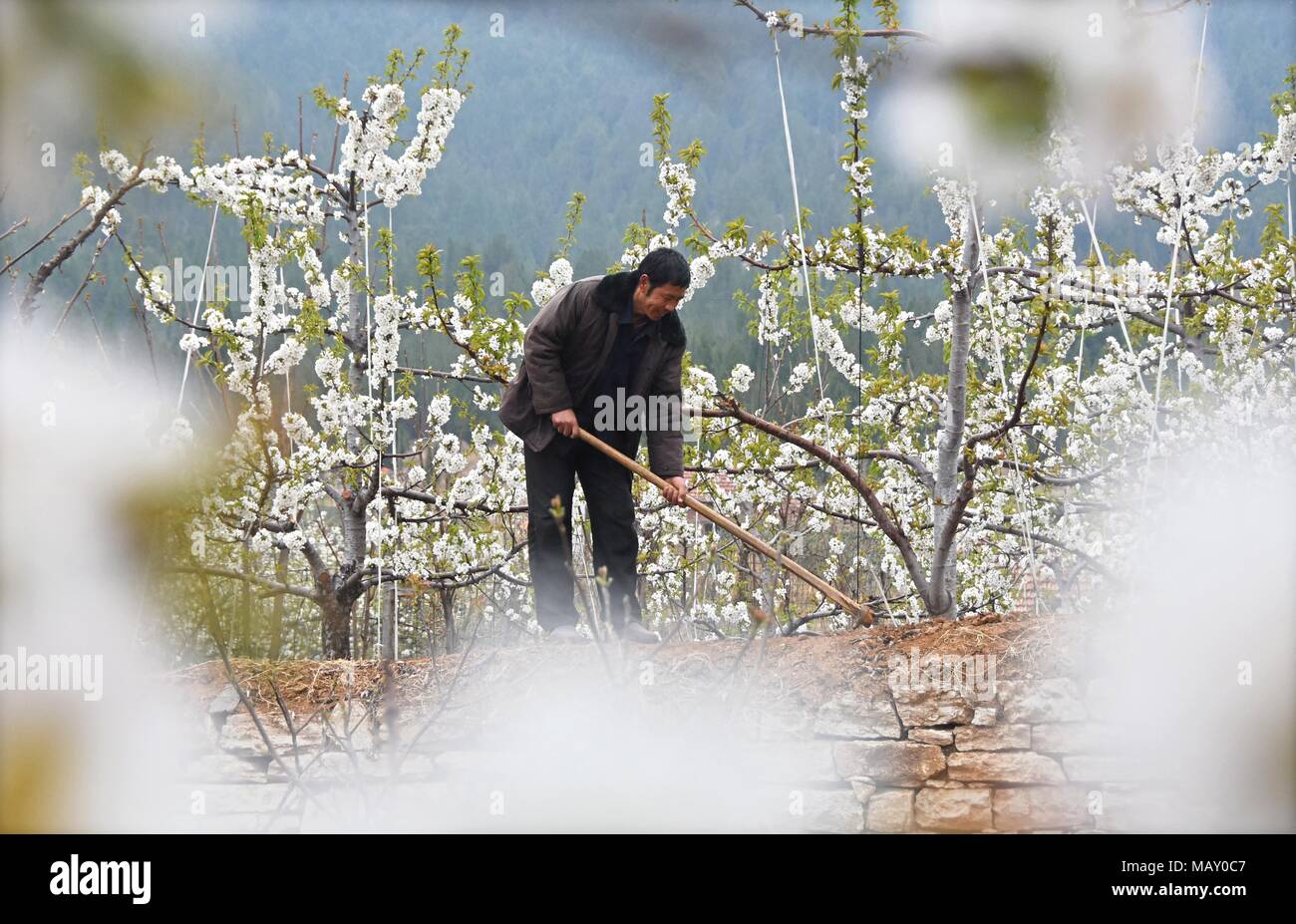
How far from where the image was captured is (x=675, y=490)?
3.44m

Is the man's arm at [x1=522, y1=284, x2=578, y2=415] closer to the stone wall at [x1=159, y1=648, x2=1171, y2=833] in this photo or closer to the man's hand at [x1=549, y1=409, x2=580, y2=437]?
the man's hand at [x1=549, y1=409, x2=580, y2=437]

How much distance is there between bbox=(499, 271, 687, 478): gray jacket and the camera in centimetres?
334

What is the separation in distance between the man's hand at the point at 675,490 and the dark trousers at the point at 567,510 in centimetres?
15

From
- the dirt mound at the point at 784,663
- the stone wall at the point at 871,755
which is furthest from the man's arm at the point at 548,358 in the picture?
the stone wall at the point at 871,755

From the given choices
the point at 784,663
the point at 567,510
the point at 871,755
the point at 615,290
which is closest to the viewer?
the point at 871,755

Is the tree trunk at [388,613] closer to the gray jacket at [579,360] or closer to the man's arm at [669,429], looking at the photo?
the gray jacket at [579,360]

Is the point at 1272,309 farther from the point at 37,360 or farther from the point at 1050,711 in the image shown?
the point at 37,360

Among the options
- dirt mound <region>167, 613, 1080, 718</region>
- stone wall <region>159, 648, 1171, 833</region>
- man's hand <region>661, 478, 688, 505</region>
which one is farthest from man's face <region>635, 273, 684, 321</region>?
stone wall <region>159, 648, 1171, 833</region>

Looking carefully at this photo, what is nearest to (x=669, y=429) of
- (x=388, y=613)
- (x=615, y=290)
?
(x=615, y=290)

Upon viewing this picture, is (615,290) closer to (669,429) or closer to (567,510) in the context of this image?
(669,429)

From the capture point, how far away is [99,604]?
46 cm

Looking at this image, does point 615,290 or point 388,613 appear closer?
point 615,290

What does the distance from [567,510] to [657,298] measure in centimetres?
79
